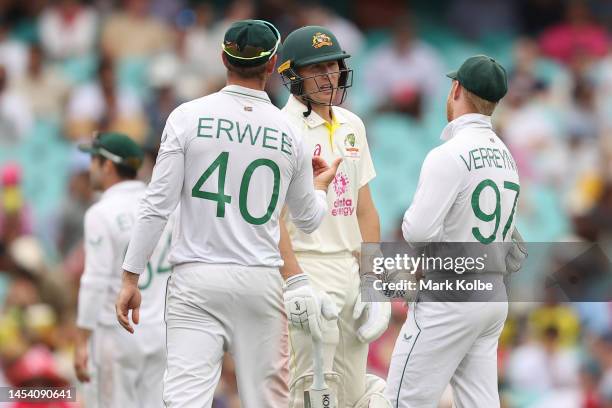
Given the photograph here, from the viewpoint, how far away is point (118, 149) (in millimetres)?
8781

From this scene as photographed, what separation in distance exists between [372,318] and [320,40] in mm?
1536

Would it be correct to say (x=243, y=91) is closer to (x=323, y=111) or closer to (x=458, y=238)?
(x=323, y=111)

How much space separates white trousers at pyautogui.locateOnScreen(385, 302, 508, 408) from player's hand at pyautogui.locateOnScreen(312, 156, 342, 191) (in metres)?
0.78

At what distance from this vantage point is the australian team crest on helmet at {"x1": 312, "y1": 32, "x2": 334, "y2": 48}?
7.60 meters

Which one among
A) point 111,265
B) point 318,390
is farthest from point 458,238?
point 111,265

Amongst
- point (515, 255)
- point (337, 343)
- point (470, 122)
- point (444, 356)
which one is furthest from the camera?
point (337, 343)

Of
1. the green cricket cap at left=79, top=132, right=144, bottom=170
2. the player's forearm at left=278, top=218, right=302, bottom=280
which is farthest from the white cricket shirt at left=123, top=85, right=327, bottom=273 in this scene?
the green cricket cap at left=79, top=132, right=144, bottom=170

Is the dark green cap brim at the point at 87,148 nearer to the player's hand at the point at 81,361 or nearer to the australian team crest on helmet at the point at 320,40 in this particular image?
the player's hand at the point at 81,361

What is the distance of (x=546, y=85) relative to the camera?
51.3 feet

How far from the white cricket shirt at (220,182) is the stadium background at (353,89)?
5.90m

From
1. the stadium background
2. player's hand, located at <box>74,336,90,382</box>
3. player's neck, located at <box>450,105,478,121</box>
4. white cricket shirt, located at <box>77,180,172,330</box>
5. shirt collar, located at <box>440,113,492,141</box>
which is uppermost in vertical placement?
the stadium background

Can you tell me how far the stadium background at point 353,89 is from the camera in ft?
45.3

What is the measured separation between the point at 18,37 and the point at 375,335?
9.86m

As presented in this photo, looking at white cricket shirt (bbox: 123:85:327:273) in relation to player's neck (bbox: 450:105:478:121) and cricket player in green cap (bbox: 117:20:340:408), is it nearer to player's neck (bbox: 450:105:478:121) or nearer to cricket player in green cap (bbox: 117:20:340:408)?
cricket player in green cap (bbox: 117:20:340:408)
